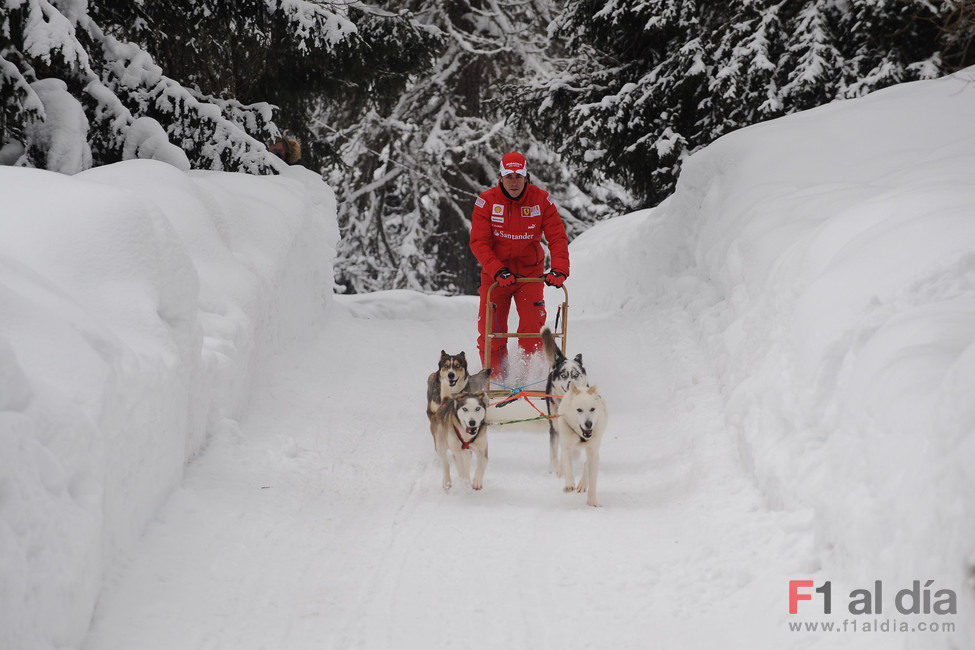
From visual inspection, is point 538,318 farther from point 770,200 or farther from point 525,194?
point 770,200

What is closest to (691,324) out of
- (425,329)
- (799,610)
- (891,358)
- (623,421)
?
(623,421)

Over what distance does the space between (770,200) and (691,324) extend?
139cm

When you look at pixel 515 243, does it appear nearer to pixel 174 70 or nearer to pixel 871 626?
pixel 871 626

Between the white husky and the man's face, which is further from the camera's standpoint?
the man's face

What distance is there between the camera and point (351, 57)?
1108 centimetres

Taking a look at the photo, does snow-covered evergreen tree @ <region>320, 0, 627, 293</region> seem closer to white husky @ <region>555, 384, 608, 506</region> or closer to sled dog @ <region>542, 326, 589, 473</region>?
sled dog @ <region>542, 326, 589, 473</region>

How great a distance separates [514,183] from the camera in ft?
24.7

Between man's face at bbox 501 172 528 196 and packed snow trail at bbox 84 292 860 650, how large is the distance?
212 cm

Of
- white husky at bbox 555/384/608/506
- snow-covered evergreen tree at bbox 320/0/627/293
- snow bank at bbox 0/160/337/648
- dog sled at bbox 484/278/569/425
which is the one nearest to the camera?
snow bank at bbox 0/160/337/648

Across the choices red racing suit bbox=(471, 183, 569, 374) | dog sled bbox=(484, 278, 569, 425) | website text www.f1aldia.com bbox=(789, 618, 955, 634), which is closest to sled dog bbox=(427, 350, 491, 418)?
dog sled bbox=(484, 278, 569, 425)

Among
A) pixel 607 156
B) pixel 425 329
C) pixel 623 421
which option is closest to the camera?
pixel 623 421

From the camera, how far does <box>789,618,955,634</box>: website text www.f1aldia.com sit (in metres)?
2.65

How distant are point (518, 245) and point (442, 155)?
1092 centimetres

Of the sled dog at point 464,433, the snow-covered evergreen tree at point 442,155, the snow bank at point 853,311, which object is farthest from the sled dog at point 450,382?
the snow-covered evergreen tree at point 442,155
